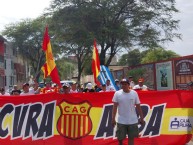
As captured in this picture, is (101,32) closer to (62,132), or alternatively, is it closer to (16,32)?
(62,132)

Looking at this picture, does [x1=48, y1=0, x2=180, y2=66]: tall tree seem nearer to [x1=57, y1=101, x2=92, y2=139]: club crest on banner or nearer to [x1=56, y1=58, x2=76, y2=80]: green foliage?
[x1=56, y1=58, x2=76, y2=80]: green foliage

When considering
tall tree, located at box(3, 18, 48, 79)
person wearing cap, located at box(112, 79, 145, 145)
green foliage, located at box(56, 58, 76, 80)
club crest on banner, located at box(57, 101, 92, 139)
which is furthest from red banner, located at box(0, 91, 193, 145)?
tall tree, located at box(3, 18, 48, 79)

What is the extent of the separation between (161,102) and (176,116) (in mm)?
475

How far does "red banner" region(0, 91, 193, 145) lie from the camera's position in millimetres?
8867

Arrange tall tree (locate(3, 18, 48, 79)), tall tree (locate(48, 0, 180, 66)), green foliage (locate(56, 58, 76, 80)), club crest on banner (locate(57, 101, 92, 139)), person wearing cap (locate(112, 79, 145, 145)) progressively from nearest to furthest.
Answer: person wearing cap (locate(112, 79, 145, 145)) → club crest on banner (locate(57, 101, 92, 139)) → tall tree (locate(48, 0, 180, 66)) → green foliage (locate(56, 58, 76, 80)) → tall tree (locate(3, 18, 48, 79))

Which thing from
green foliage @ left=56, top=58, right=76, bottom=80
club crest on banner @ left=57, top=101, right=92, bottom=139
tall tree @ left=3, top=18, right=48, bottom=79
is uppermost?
tall tree @ left=3, top=18, right=48, bottom=79

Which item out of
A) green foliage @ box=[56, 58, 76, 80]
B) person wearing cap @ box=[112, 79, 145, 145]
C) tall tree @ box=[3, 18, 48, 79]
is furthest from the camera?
tall tree @ box=[3, 18, 48, 79]

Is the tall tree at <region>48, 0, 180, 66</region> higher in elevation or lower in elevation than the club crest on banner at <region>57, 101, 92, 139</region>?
higher

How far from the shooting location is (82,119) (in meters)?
8.95

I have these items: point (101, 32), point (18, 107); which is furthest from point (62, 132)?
point (101, 32)

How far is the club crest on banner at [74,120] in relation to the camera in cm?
885

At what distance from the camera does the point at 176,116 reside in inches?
358

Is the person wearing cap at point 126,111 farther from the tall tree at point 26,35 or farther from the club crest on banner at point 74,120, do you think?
the tall tree at point 26,35

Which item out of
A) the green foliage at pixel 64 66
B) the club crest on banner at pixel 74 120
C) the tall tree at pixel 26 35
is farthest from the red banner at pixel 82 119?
the tall tree at pixel 26 35
